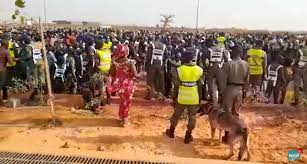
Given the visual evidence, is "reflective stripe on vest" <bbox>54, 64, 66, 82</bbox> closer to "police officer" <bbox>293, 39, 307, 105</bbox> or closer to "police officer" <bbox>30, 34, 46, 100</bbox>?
"police officer" <bbox>30, 34, 46, 100</bbox>

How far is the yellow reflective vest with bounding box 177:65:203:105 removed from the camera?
25.2 ft

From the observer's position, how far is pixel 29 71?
12.3m

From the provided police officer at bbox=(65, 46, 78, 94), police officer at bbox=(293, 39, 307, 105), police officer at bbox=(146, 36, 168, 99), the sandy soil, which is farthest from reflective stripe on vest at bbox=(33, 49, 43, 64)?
police officer at bbox=(293, 39, 307, 105)

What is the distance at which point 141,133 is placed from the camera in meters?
8.70

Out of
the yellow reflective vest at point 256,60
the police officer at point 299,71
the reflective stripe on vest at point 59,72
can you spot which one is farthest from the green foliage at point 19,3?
the police officer at point 299,71

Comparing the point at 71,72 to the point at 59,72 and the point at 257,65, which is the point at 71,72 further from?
the point at 257,65

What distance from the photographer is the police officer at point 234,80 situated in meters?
7.71

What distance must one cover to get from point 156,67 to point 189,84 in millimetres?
4748

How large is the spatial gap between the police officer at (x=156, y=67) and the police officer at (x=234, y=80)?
4.57m

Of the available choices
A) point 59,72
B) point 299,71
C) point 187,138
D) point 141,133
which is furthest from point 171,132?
point 59,72

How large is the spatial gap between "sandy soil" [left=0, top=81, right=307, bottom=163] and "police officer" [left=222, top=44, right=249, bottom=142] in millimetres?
825

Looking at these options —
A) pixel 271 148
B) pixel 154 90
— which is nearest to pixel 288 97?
pixel 154 90

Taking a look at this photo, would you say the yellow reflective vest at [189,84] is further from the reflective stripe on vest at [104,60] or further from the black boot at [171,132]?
the reflective stripe on vest at [104,60]

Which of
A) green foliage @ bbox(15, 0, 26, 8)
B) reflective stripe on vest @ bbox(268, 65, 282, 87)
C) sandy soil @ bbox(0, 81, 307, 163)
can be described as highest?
green foliage @ bbox(15, 0, 26, 8)
